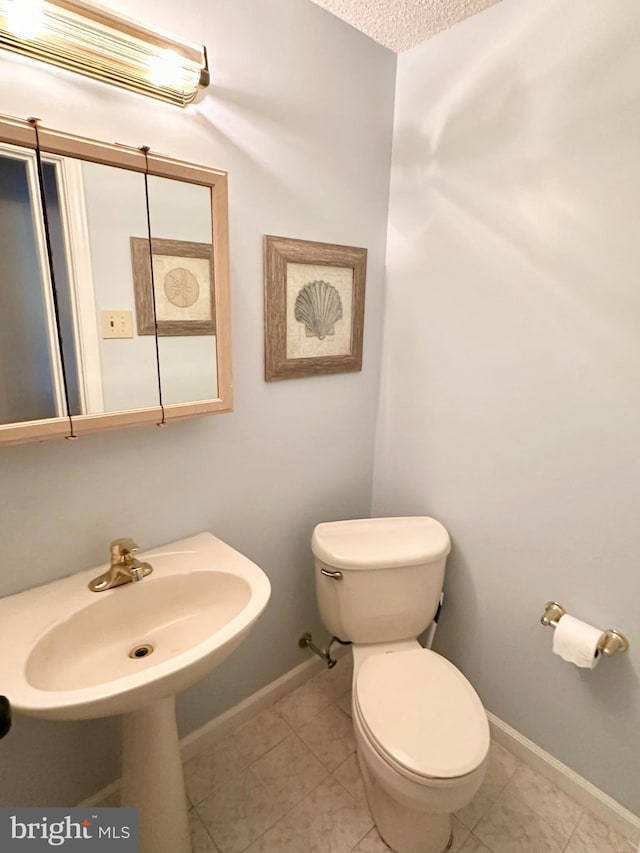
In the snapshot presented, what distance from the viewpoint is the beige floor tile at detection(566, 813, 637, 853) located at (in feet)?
4.11

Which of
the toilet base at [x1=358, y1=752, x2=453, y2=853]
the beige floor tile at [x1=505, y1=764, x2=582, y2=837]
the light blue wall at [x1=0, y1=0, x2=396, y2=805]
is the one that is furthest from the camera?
the beige floor tile at [x1=505, y1=764, x2=582, y2=837]

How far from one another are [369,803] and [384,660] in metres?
0.44

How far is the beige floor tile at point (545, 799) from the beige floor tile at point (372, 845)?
455 millimetres

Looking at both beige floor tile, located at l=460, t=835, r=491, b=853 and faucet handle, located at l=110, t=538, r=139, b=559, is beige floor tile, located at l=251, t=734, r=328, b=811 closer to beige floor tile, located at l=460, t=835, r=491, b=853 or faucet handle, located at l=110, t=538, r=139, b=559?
beige floor tile, located at l=460, t=835, r=491, b=853

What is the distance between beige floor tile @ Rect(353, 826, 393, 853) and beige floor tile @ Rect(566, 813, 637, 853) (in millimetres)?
533

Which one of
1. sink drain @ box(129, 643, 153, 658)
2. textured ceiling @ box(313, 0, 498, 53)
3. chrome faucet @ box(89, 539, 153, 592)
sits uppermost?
textured ceiling @ box(313, 0, 498, 53)

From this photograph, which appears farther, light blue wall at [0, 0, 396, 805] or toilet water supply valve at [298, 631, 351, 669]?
toilet water supply valve at [298, 631, 351, 669]

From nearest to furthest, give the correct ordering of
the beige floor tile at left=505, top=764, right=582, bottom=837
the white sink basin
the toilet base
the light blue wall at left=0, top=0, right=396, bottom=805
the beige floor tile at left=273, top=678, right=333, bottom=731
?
the white sink basin < the light blue wall at left=0, top=0, right=396, bottom=805 < the toilet base < the beige floor tile at left=505, top=764, right=582, bottom=837 < the beige floor tile at left=273, top=678, right=333, bottom=731

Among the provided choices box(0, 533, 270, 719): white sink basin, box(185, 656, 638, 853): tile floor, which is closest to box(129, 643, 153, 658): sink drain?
box(0, 533, 270, 719): white sink basin

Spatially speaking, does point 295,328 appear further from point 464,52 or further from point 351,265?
point 464,52

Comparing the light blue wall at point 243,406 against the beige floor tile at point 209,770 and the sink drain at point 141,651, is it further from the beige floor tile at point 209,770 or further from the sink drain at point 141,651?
the sink drain at point 141,651

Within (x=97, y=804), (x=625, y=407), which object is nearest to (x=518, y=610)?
(x=625, y=407)

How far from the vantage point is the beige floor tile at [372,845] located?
1240 mm

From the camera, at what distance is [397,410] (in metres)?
1.71
